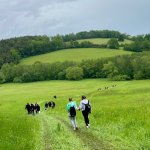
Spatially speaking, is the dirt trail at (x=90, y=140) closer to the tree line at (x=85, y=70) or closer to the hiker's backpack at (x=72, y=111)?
the hiker's backpack at (x=72, y=111)

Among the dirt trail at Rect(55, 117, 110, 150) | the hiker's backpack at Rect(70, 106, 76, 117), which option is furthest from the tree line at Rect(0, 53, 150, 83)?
the dirt trail at Rect(55, 117, 110, 150)

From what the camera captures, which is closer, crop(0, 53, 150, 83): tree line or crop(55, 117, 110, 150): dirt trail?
crop(55, 117, 110, 150): dirt trail

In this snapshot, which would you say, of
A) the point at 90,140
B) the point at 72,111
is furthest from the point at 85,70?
the point at 90,140

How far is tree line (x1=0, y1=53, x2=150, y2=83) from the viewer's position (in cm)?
15762

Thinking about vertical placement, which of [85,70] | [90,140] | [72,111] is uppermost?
[72,111]

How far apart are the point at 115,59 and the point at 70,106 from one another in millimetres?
143189

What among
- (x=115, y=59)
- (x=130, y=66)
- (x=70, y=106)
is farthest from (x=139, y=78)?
(x=70, y=106)

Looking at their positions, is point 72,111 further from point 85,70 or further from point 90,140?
point 85,70

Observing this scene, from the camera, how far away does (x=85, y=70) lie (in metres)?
174

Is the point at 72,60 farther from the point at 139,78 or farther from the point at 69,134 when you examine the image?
the point at 69,134

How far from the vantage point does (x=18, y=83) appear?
177125 mm

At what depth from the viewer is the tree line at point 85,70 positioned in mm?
157625

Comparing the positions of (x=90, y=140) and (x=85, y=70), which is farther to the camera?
(x=85, y=70)

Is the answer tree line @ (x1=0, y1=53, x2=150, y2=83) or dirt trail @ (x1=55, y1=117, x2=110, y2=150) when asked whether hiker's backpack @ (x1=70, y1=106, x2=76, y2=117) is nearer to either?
dirt trail @ (x1=55, y1=117, x2=110, y2=150)
